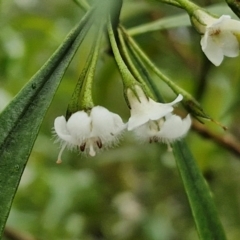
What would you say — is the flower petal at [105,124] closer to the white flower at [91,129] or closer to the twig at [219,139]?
the white flower at [91,129]

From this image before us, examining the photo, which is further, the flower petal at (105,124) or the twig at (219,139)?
the twig at (219,139)

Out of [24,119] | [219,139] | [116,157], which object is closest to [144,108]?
[24,119]

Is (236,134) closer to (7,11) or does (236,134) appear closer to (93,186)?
(93,186)

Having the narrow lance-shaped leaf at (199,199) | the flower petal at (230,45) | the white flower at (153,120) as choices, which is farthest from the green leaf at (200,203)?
the flower petal at (230,45)

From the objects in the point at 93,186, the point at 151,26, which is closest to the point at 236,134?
the point at 93,186

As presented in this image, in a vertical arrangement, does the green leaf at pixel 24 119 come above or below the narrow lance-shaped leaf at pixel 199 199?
above
